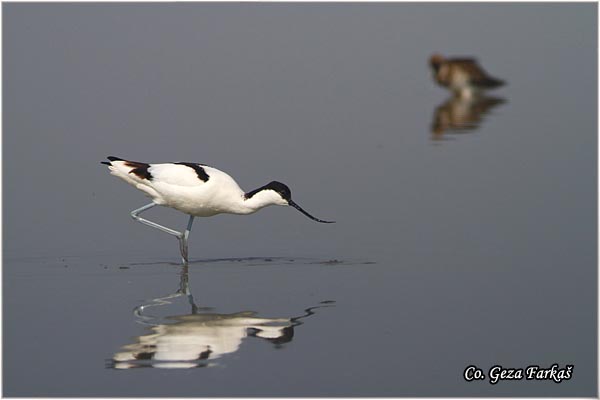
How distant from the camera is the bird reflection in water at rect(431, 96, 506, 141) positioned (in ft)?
46.6

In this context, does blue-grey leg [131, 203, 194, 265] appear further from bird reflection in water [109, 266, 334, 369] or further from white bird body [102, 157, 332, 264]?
bird reflection in water [109, 266, 334, 369]

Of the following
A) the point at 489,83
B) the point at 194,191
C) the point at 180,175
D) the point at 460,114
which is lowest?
the point at 194,191

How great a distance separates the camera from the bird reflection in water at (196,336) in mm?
5887

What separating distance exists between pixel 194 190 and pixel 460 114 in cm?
831

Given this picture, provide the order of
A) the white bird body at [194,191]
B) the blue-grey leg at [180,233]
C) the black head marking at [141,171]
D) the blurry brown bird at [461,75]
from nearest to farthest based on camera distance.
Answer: the blue-grey leg at [180,233] → the white bird body at [194,191] → the black head marking at [141,171] → the blurry brown bird at [461,75]

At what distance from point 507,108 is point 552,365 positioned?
35.6 ft

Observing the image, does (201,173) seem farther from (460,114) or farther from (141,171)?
(460,114)

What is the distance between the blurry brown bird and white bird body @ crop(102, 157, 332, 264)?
9.89 m

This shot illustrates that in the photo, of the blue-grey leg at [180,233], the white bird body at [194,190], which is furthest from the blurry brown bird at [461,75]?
the white bird body at [194,190]

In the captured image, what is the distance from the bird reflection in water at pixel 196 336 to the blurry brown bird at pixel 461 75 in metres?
11.4

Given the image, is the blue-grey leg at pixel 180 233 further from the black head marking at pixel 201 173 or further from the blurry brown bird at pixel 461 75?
the blurry brown bird at pixel 461 75

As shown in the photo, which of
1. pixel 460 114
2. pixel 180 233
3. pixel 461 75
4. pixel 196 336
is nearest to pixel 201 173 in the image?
pixel 180 233

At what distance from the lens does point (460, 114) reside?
52.9ft

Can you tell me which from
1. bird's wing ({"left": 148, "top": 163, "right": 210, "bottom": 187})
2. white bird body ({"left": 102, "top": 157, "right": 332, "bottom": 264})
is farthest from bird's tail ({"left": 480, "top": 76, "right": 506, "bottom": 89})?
bird's wing ({"left": 148, "top": 163, "right": 210, "bottom": 187})
